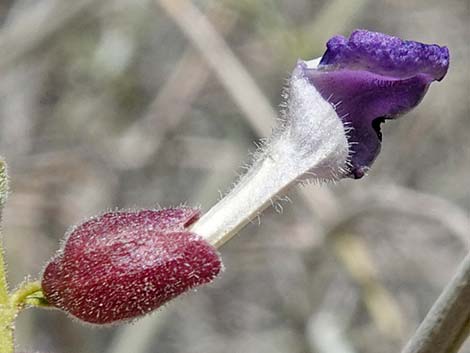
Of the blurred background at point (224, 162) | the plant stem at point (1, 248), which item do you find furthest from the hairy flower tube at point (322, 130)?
the blurred background at point (224, 162)

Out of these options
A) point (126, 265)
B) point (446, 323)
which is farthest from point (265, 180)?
point (446, 323)

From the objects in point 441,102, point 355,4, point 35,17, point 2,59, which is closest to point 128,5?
point 35,17

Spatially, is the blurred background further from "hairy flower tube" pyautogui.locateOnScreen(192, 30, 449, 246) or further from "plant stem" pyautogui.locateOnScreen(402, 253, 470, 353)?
"plant stem" pyautogui.locateOnScreen(402, 253, 470, 353)

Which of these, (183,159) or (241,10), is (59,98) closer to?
(183,159)

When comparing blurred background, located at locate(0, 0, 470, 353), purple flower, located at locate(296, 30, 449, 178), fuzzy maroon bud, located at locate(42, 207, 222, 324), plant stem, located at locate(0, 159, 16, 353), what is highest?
purple flower, located at locate(296, 30, 449, 178)

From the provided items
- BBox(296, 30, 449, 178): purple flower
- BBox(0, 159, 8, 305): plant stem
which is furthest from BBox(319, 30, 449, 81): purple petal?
BBox(0, 159, 8, 305): plant stem

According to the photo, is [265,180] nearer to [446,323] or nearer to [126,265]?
[126,265]
